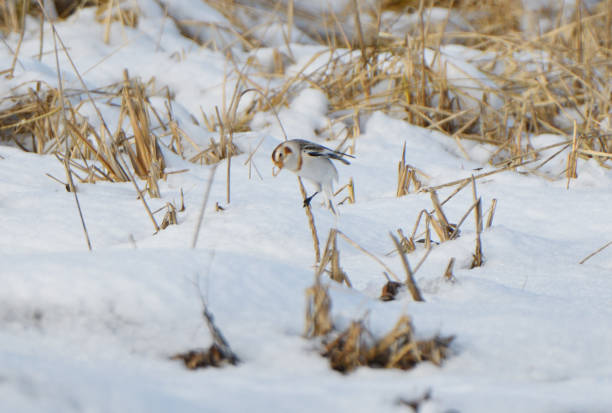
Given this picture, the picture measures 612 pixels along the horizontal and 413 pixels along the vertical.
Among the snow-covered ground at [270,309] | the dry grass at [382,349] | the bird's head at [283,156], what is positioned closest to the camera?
the snow-covered ground at [270,309]

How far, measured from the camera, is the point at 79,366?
0.97m

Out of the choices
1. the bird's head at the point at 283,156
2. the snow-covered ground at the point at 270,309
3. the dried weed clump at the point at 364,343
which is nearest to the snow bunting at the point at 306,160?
the bird's head at the point at 283,156

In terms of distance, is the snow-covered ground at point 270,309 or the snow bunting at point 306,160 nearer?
the snow-covered ground at point 270,309

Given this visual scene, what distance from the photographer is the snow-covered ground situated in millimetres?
945

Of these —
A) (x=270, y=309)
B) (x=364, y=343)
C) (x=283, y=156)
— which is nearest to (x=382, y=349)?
(x=364, y=343)

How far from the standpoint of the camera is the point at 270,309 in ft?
3.95

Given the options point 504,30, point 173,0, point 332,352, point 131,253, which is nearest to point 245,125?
point 173,0

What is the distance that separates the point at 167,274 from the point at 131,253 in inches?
5.5

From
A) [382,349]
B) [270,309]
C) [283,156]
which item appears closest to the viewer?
[382,349]

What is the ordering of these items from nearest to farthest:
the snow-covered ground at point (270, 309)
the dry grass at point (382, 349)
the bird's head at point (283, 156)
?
the snow-covered ground at point (270, 309)
the dry grass at point (382, 349)
the bird's head at point (283, 156)

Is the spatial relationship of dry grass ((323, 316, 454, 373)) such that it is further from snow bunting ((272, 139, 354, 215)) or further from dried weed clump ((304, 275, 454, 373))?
snow bunting ((272, 139, 354, 215))

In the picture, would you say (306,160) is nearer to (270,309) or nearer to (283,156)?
(283,156)

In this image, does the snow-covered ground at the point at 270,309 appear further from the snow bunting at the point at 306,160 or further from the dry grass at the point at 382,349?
the snow bunting at the point at 306,160

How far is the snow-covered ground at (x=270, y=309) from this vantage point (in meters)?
0.95
